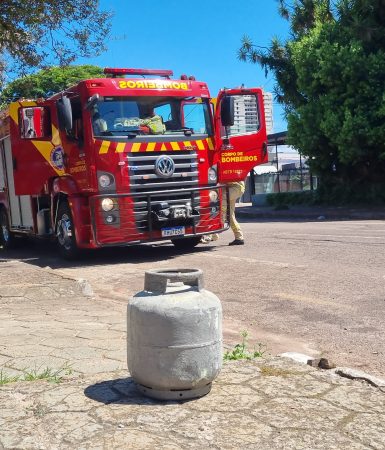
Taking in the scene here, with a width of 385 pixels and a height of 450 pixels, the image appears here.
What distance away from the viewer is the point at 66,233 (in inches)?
442

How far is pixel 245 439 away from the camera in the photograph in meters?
3.24

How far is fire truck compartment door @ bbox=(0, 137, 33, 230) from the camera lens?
42.3 ft

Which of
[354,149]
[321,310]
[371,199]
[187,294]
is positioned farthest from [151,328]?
[371,199]

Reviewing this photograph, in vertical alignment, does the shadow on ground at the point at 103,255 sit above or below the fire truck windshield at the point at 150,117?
below

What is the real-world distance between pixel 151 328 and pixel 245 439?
839mm

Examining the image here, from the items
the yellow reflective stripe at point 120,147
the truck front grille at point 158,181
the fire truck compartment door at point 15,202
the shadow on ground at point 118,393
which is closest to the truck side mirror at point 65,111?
the yellow reflective stripe at point 120,147

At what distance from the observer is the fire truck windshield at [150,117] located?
10391 millimetres

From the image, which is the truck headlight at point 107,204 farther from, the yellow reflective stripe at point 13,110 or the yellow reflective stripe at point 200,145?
the yellow reflective stripe at point 13,110

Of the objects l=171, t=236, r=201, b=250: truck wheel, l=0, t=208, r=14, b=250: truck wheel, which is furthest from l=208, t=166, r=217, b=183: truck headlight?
l=0, t=208, r=14, b=250: truck wheel

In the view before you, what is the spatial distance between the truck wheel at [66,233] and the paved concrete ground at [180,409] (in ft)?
19.7

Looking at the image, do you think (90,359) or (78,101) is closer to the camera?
(90,359)

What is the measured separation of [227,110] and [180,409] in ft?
27.4

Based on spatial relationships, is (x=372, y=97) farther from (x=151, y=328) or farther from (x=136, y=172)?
(x=151, y=328)

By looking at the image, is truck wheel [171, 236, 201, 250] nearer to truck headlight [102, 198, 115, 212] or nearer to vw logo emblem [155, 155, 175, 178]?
vw logo emblem [155, 155, 175, 178]
